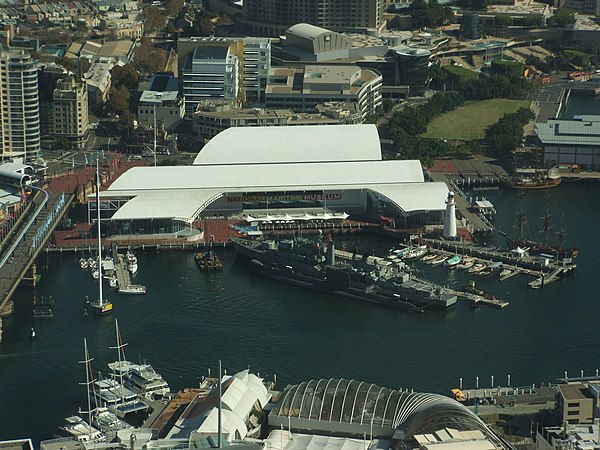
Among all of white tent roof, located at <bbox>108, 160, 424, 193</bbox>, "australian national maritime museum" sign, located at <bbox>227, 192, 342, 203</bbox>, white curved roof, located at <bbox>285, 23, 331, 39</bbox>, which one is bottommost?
"australian national maritime museum" sign, located at <bbox>227, 192, 342, 203</bbox>

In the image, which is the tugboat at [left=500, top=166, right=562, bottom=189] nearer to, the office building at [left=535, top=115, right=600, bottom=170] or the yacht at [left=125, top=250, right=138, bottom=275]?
the office building at [left=535, top=115, right=600, bottom=170]

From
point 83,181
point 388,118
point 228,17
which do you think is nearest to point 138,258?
point 83,181

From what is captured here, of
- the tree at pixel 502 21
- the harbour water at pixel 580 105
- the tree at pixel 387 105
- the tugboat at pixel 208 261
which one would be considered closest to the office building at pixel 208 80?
the tree at pixel 387 105

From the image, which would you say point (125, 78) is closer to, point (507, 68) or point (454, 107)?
point (454, 107)

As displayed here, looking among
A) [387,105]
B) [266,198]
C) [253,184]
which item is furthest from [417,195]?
[387,105]

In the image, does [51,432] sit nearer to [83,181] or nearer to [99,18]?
[83,181]

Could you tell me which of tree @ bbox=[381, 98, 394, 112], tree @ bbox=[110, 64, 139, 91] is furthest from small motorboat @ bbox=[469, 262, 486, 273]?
tree @ bbox=[110, 64, 139, 91]
